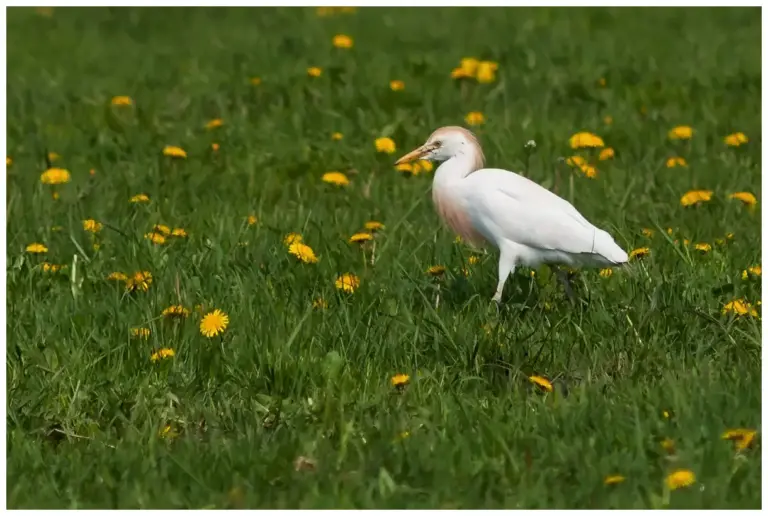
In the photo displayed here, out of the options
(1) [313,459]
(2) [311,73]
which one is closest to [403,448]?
(1) [313,459]

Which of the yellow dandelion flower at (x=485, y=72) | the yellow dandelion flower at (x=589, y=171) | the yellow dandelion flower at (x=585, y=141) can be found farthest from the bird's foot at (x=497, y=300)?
the yellow dandelion flower at (x=485, y=72)

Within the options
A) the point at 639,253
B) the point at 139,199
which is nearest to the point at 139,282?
the point at 139,199

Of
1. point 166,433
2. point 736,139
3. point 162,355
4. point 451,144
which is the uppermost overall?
point 451,144

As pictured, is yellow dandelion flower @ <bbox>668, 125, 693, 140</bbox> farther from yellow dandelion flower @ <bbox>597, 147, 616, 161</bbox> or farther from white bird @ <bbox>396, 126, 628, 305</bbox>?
white bird @ <bbox>396, 126, 628, 305</bbox>

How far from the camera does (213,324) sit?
476 cm

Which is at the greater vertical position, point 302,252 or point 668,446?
point 302,252

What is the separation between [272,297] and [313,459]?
52.4 inches

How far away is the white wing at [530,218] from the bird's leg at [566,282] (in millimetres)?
85

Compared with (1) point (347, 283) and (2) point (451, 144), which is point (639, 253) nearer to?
(2) point (451, 144)

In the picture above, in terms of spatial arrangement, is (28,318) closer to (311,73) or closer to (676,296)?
(676,296)

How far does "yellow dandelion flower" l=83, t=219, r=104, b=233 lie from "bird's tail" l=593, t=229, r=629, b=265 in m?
2.15

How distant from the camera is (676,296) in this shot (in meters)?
4.83

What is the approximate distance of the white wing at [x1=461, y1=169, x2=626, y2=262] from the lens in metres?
5.18

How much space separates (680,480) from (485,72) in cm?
515
